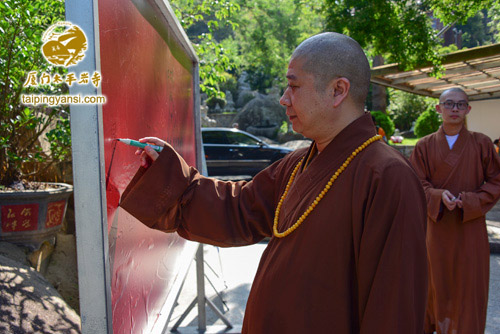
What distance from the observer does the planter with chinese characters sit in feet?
9.65

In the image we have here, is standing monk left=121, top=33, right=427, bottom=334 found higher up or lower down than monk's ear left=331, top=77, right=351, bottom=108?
lower down

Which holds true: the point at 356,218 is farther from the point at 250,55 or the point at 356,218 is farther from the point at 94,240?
the point at 250,55

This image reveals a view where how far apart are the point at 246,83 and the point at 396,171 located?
30.2 m

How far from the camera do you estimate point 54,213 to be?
323 centimetres

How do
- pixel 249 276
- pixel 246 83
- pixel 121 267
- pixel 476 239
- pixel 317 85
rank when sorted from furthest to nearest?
1. pixel 246 83
2. pixel 249 276
3. pixel 476 239
4. pixel 317 85
5. pixel 121 267

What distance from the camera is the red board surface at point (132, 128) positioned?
107 centimetres

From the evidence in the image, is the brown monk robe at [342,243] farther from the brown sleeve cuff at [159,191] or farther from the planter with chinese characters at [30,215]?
the planter with chinese characters at [30,215]

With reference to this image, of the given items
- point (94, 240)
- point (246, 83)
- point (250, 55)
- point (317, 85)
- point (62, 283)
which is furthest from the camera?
point (246, 83)

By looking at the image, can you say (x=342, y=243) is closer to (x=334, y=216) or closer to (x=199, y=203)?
(x=334, y=216)

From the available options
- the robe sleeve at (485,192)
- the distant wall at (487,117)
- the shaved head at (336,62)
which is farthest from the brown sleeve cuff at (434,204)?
the distant wall at (487,117)

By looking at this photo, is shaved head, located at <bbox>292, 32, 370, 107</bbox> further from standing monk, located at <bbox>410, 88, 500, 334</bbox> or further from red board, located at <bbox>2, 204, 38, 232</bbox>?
red board, located at <bbox>2, 204, 38, 232</bbox>

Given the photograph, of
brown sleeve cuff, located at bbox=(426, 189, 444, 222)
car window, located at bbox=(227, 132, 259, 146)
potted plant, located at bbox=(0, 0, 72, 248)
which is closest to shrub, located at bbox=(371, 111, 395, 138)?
car window, located at bbox=(227, 132, 259, 146)

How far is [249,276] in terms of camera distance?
15.0ft

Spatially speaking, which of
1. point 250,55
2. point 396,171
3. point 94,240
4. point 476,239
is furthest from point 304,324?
point 250,55
